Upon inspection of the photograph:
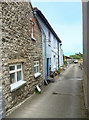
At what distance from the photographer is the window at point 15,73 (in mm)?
5630

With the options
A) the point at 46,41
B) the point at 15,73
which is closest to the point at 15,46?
the point at 15,73

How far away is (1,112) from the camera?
451 cm

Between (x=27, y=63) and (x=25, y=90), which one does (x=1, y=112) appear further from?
(x=27, y=63)

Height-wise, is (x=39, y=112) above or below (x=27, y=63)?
below

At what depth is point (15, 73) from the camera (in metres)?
5.98

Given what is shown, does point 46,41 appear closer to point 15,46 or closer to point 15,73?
point 15,46

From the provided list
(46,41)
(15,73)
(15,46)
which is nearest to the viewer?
(15,46)

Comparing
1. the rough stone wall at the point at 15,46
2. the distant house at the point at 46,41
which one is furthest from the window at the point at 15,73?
the distant house at the point at 46,41

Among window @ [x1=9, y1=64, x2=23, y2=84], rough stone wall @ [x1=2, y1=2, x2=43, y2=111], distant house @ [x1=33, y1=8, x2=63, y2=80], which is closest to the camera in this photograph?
rough stone wall @ [x1=2, y1=2, x2=43, y2=111]

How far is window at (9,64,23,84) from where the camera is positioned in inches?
222

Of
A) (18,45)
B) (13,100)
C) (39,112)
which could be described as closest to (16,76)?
(13,100)

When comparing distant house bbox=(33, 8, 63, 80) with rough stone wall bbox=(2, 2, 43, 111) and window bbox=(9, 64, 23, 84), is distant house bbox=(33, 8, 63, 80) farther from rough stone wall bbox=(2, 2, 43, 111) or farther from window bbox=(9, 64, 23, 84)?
window bbox=(9, 64, 23, 84)

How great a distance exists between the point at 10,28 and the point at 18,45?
3.38 ft

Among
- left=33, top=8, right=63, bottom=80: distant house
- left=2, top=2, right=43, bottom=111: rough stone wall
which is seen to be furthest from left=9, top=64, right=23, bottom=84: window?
left=33, top=8, right=63, bottom=80: distant house
